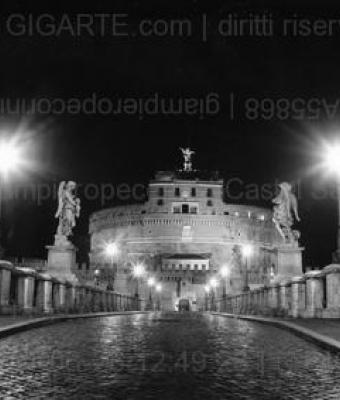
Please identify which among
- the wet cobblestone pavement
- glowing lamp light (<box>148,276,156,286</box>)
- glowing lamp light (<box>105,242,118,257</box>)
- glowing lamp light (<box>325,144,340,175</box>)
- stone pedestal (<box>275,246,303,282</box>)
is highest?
glowing lamp light (<box>105,242,118,257</box>)

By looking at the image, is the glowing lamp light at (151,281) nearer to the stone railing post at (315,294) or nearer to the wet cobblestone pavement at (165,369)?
the stone railing post at (315,294)

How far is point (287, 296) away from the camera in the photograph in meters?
23.3

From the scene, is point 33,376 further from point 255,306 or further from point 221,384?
point 255,306

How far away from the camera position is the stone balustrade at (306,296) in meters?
17.9

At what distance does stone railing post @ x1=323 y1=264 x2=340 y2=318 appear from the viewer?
17484mm

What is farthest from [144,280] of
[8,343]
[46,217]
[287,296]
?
[8,343]

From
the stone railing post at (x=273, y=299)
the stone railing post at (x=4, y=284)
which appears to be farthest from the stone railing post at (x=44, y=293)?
the stone railing post at (x=273, y=299)

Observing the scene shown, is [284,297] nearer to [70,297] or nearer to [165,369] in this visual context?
[70,297]

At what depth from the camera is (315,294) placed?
1914 centimetres

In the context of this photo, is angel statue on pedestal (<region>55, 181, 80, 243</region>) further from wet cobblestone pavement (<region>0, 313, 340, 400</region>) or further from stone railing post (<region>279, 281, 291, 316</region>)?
wet cobblestone pavement (<region>0, 313, 340, 400</region>)

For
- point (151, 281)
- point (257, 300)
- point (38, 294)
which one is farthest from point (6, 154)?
point (151, 281)

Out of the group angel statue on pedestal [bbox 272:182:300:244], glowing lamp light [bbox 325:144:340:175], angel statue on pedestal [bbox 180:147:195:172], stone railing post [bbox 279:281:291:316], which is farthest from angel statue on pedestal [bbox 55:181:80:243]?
angel statue on pedestal [bbox 180:147:195:172]

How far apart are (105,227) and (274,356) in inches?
4767

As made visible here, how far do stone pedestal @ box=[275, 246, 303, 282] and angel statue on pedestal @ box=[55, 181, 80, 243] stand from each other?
29.9ft
